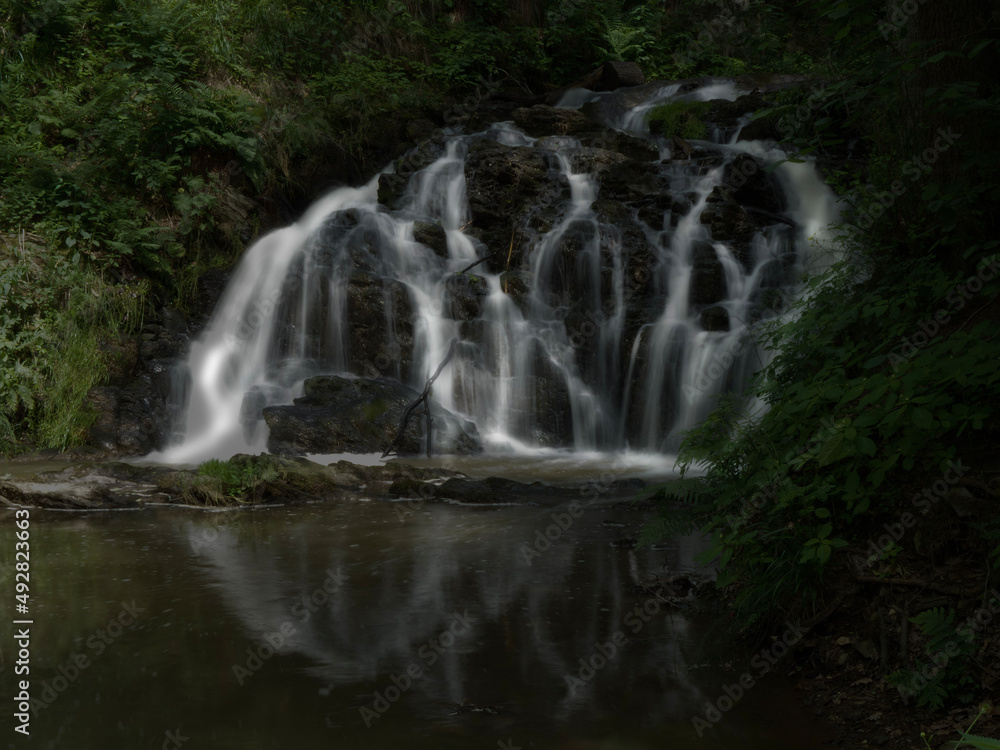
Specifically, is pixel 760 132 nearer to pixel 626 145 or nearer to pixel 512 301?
pixel 626 145

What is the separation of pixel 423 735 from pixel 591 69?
21017 mm

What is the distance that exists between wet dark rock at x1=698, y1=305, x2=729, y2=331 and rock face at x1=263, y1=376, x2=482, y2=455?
12.4ft

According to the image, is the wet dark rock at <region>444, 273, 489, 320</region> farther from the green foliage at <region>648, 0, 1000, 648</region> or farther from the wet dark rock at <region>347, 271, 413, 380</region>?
the green foliage at <region>648, 0, 1000, 648</region>

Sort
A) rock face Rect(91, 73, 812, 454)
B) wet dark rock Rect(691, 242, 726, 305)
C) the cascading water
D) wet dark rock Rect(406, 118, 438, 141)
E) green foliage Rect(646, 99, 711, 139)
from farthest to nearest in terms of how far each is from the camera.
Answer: wet dark rock Rect(406, 118, 438, 141) → green foliage Rect(646, 99, 711, 139) → wet dark rock Rect(691, 242, 726, 305) → the cascading water → rock face Rect(91, 73, 812, 454)

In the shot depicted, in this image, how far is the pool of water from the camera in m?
3.29

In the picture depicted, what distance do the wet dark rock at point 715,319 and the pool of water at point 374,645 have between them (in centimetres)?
572

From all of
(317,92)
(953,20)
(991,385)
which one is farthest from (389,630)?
(317,92)

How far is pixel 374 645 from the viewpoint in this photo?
13.7ft

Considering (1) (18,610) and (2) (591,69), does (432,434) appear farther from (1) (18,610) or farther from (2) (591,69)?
(2) (591,69)

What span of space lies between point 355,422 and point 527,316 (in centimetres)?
345

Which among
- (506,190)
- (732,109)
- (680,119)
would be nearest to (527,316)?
(506,190)

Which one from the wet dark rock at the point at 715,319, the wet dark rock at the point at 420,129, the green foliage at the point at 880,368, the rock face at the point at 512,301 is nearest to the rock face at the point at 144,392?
the rock face at the point at 512,301

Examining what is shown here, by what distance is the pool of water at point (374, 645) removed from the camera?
10.8 feet

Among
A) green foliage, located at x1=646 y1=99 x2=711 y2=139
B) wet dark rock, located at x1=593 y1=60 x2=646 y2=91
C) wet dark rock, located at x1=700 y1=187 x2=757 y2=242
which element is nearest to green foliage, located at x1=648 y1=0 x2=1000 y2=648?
wet dark rock, located at x1=700 y1=187 x2=757 y2=242
